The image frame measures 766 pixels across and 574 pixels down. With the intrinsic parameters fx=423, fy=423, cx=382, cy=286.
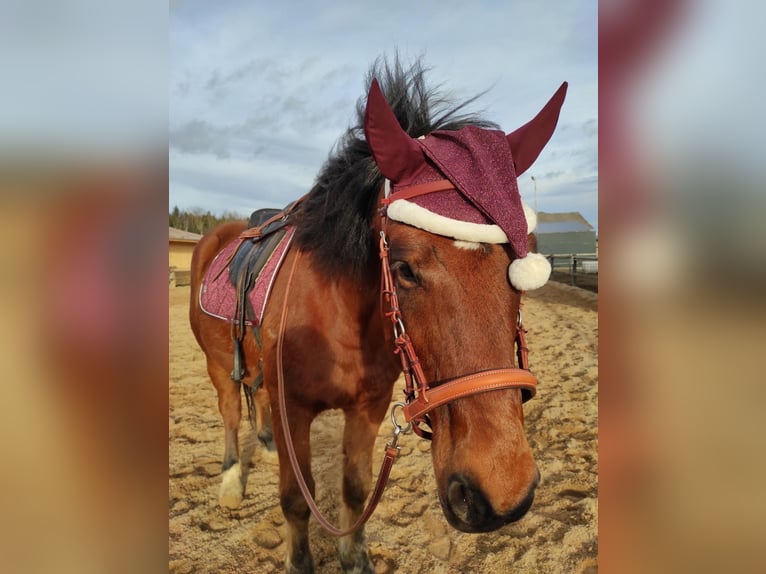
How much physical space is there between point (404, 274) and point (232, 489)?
2823 mm

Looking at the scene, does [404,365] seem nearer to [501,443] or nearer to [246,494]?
[501,443]

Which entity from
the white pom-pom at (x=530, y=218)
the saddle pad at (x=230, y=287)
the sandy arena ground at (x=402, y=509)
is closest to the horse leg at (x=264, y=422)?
the sandy arena ground at (x=402, y=509)

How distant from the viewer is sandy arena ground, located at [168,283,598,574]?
2.65 meters

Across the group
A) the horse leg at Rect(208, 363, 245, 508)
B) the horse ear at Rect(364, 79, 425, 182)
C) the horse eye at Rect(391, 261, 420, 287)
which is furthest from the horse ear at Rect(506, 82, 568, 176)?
the horse leg at Rect(208, 363, 245, 508)

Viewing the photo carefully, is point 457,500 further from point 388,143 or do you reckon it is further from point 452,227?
point 388,143

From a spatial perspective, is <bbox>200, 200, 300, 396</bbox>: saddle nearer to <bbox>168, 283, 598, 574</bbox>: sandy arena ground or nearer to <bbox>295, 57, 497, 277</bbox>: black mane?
<bbox>295, 57, 497, 277</bbox>: black mane

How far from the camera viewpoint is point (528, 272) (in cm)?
132

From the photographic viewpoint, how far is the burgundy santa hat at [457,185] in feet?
4.48

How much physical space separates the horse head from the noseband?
0.05 feet

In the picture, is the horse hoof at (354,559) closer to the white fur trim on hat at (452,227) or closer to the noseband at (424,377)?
the noseband at (424,377)

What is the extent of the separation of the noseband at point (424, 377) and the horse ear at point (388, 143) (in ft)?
0.32
